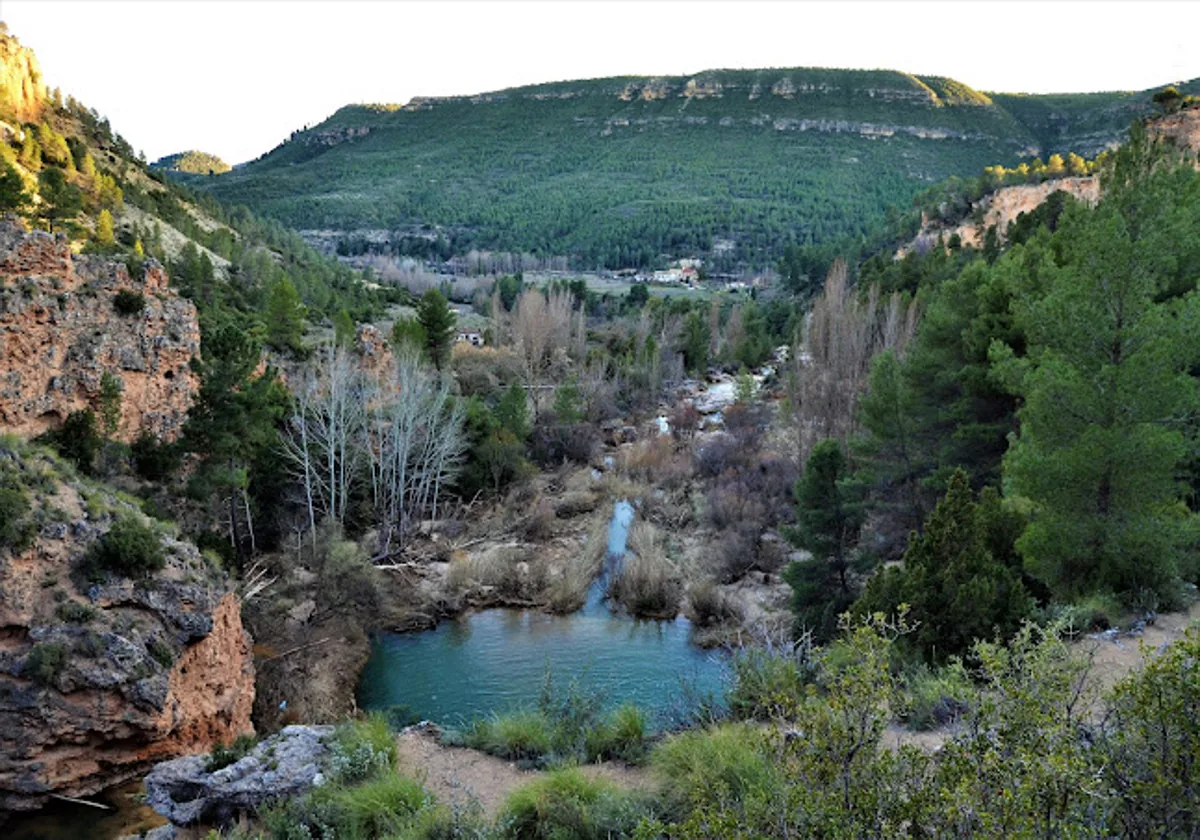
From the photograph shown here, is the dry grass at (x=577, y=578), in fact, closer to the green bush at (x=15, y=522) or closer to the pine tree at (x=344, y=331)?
the pine tree at (x=344, y=331)

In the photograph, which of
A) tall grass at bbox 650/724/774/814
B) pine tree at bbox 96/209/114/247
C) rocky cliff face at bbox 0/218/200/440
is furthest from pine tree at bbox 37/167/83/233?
tall grass at bbox 650/724/774/814

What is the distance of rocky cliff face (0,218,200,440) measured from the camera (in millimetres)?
16812

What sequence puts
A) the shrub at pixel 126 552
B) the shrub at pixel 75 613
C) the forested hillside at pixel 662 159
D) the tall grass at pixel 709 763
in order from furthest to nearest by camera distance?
the forested hillside at pixel 662 159 < the shrub at pixel 126 552 < the shrub at pixel 75 613 < the tall grass at pixel 709 763

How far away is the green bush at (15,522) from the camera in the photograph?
39.8 ft

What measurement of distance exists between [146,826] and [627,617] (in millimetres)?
12495

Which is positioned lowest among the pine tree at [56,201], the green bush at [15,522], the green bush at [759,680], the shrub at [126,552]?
the green bush at [759,680]

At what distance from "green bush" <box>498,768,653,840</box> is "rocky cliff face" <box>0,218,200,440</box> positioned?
14789 mm

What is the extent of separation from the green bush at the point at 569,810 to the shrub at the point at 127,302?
54.6 feet

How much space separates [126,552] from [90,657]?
68.5 inches

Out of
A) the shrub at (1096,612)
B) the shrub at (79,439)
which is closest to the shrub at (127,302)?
the shrub at (79,439)

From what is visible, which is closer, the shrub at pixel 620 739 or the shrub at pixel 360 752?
the shrub at pixel 360 752

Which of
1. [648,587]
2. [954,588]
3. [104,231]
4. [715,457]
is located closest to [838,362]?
[715,457]

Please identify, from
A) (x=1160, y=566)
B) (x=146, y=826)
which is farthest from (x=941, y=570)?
(x=146, y=826)

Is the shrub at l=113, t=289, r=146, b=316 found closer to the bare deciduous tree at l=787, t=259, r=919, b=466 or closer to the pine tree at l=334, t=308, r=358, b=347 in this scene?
the pine tree at l=334, t=308, r=358, b=347
